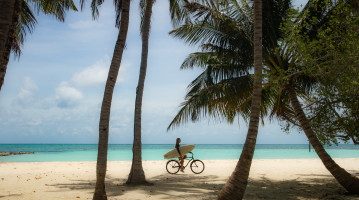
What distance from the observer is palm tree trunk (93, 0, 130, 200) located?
281 inches

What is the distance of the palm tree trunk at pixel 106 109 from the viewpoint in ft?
23.4

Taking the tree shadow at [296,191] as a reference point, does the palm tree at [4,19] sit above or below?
above

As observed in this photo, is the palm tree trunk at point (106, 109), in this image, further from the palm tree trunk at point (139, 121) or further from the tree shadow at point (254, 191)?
the palm tree trunk at point (139, 121)

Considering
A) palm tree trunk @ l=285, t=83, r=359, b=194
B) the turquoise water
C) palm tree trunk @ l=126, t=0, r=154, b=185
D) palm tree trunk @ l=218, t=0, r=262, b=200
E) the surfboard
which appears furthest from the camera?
the turquoise water

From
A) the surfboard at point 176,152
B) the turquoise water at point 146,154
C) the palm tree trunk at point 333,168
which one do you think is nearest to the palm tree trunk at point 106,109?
the palm tree trunk at point 333,168

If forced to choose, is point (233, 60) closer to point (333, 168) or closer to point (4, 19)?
point (333, 168)

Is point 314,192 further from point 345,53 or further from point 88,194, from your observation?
point 88,194

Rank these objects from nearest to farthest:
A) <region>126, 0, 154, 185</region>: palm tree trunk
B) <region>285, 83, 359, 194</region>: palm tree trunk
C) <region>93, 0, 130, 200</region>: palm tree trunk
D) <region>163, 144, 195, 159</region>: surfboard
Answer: <region>93, 0, 130, 200</region>: palm tree trunk → <region>285, 83, 359, 194</region>: palm tree trunk → <region>126, 0, 154, 185</region>: palm tree trunk → <region>163, 144, 195, 159</region>: surfboard

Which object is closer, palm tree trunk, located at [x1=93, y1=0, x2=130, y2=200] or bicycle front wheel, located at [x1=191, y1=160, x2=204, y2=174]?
palm tree trunk, located at [x1=93, y1=0, x2=130, y2=200]

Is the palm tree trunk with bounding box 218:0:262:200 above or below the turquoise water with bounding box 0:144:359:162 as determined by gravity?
above

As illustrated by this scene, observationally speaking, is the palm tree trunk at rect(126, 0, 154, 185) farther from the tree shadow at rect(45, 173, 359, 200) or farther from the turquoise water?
the turquoise water

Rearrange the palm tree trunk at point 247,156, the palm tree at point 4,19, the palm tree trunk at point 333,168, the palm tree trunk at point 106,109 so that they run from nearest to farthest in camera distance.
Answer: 1. the palm tree at point 4,19
2. the palm tree trunk at point 106,109
3. the palm tree trunk at point 247,156
4. the palm tree trunk at point 333,168

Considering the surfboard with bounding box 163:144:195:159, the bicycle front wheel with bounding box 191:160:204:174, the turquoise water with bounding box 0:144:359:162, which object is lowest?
the turquoise water with bounding box 0:144:359:162

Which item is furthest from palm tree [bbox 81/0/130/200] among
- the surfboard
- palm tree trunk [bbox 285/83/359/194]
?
the surfboard
